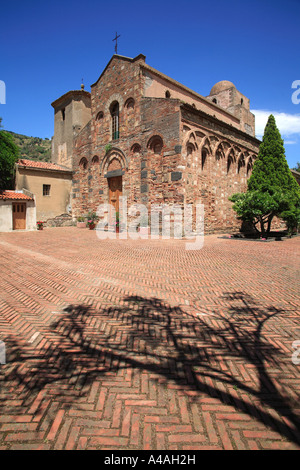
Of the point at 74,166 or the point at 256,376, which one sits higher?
the point at 74,166

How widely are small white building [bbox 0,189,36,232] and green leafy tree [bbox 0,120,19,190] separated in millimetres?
1861

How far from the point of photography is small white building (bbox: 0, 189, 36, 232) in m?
18.6

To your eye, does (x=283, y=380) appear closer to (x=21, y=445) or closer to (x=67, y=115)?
(x=21, y=445)

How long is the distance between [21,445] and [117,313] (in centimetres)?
238

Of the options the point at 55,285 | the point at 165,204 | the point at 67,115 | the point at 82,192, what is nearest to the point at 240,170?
the point at 165,204

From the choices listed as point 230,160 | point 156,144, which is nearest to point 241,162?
point 230,160

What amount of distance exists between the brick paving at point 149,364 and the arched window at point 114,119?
51.4ft

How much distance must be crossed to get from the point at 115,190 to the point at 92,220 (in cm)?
316

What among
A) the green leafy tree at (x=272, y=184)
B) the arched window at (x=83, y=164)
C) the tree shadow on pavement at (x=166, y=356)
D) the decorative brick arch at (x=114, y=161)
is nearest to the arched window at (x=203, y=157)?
the green leafy tree at (x=272, y=184)

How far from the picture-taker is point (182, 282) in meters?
5.98

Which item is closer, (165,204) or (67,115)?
(165,204)

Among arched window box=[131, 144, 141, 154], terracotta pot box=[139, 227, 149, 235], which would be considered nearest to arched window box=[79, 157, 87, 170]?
arched window box=[131, 144, 141, 154]

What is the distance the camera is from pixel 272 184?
55.1 feet

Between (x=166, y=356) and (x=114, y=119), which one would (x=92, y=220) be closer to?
(x=114, y=119)
